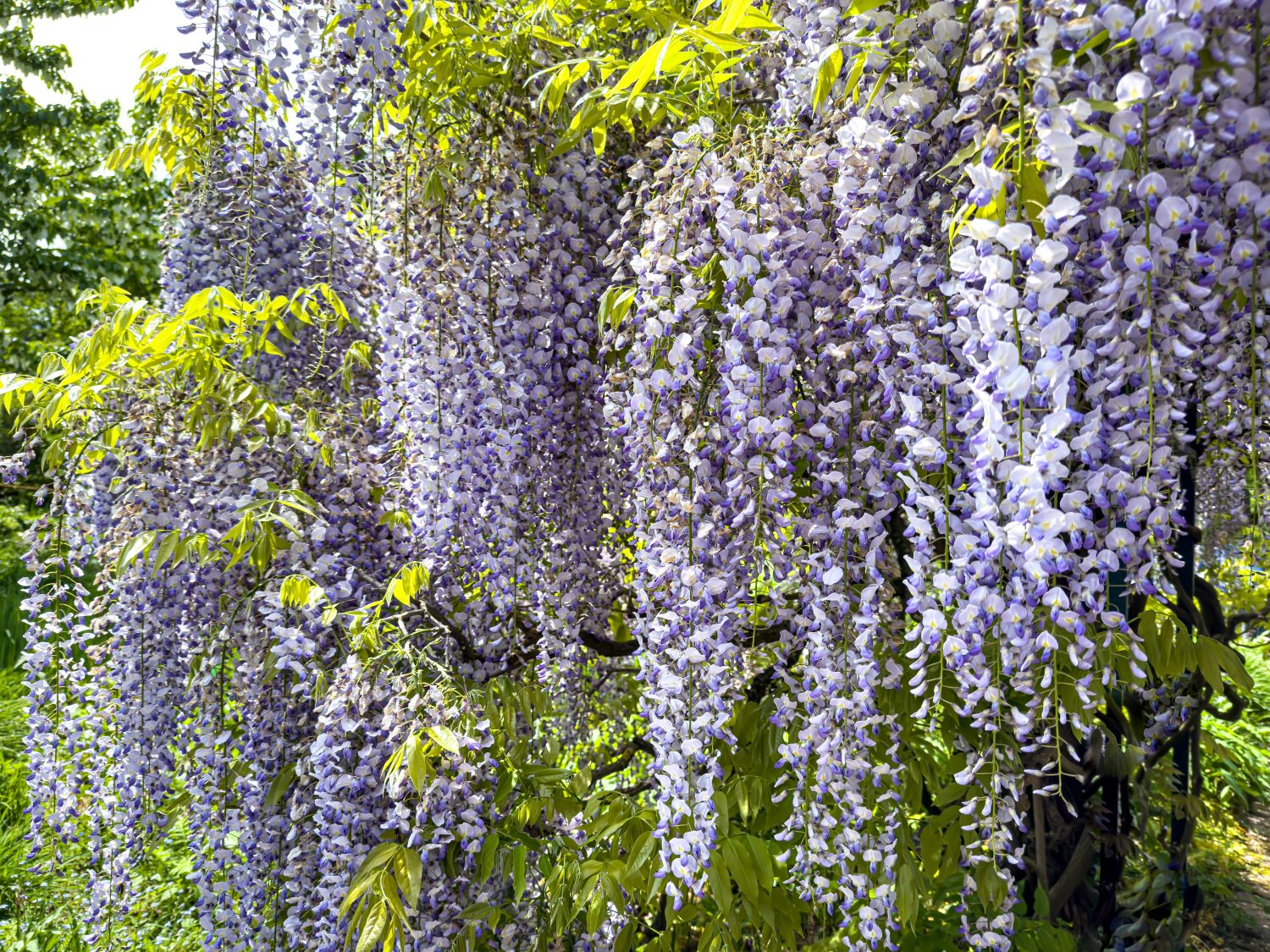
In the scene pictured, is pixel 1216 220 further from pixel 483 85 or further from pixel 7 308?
pixel 7 308

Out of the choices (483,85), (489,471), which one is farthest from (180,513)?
(483,85)

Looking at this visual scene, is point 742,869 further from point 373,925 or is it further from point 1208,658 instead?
point 1208,658

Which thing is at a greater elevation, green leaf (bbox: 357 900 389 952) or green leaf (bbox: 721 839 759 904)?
green leaf (bbox: 721 839 759 904)

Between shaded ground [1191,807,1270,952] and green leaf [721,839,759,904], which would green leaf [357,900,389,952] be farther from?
shaded ground [1191,807,1270,952]

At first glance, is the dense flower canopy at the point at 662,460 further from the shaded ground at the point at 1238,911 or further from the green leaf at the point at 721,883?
the shaded ground at the point at 1238,911

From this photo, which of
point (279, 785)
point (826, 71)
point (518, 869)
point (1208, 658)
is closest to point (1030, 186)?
point (826, 71)

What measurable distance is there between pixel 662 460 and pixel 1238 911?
4265 mm

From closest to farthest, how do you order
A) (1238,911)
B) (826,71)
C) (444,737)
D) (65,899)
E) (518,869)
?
(826,71) < (444,737) < (518,869) < (65,899) < (1238,911)

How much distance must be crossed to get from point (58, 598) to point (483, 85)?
6.43 ft

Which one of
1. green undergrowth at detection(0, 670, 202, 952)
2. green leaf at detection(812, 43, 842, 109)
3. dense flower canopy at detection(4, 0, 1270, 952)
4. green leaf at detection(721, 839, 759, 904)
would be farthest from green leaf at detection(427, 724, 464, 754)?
green undergrowth at detection(0, 670, 202, 952)

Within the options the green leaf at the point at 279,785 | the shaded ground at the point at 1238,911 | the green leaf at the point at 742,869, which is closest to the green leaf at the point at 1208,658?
the green leaf at the point at 742,869

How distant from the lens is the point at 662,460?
6.38 feet

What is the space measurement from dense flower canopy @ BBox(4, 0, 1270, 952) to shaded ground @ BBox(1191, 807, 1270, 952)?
7.06 feet

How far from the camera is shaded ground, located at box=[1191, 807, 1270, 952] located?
4.08 metres
